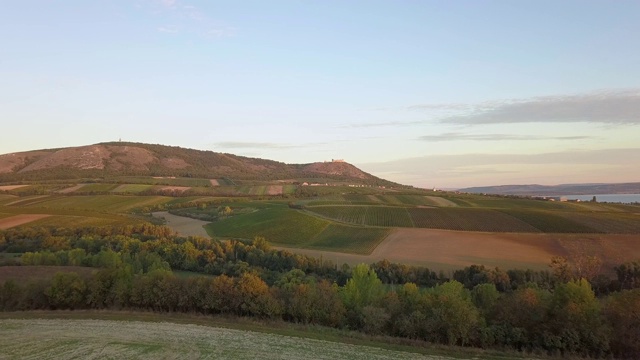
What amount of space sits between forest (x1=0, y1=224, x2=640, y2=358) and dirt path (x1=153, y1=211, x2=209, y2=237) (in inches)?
1111

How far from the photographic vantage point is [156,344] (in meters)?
27.4

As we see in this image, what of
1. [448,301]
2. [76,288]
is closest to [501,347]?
[448,301]

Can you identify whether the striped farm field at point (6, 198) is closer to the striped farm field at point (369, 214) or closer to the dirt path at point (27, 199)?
the dirt path at point (27, 199)

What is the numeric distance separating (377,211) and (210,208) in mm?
47210

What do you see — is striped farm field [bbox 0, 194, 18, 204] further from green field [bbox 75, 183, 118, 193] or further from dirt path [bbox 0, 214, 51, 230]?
dirt path [bbox 0, 214, 51, 230]

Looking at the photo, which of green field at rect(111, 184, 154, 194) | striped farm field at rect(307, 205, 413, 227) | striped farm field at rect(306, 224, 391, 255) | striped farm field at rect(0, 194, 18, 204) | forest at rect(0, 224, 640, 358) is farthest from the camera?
green field at rect(111, 184, 154, 194)

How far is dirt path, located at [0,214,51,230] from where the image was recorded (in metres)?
85.6

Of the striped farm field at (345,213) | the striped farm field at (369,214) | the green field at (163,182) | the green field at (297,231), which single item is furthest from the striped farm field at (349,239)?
the green field at (163,182)

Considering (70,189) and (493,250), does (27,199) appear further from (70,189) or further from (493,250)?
(493,250)

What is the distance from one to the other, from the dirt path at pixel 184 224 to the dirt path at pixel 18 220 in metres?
25.7

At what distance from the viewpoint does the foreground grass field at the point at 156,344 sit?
83.5ft

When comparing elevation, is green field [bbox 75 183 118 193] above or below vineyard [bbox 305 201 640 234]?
above

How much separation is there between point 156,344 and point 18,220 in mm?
79913

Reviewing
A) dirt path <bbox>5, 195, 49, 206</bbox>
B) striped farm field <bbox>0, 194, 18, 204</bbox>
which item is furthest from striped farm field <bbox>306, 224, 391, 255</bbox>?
striped farm field <bbox>0, 194, 18, 204</bbox>
